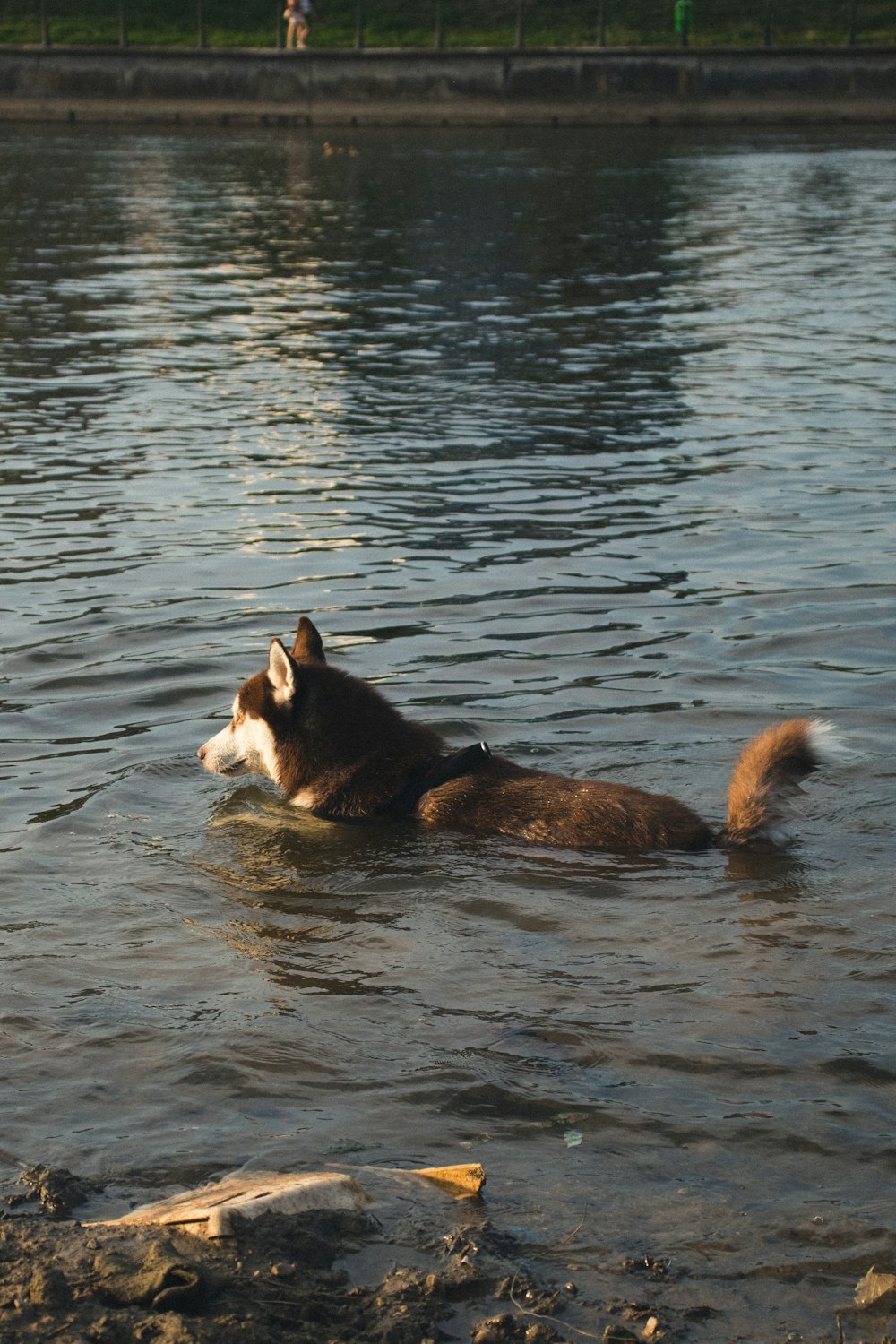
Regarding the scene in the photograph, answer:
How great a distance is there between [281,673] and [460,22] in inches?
2347

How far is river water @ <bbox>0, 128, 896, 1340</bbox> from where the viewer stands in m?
5.35

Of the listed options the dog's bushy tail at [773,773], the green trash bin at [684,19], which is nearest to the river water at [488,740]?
the dog's bushy tail at [773,773]

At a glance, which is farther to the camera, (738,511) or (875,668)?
(738,511)

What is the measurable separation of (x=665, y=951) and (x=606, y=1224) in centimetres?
208

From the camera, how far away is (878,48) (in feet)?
189

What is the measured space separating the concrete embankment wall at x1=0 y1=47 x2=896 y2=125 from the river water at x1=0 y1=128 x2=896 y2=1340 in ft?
115

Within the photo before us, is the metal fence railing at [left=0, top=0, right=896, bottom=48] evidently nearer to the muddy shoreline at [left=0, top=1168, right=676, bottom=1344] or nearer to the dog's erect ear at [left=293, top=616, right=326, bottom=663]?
the dog's erect ear at [left=293, top=616, right=326, bottom=663]

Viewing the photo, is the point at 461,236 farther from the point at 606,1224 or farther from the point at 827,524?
the point at 606,1224

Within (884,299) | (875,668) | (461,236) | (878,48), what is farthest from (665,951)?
(878,48)

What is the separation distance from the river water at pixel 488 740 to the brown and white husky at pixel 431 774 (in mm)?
139

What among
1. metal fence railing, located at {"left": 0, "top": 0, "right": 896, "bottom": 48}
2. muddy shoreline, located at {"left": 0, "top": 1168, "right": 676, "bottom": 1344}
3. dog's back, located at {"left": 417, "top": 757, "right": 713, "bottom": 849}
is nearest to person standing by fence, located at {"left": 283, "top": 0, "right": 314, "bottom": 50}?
metal fence railing, located at {"left": 0, "top": 0, "right": 896, "bottom": 48}

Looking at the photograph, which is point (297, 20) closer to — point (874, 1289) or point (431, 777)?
point (431, 777)

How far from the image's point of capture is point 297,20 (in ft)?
195

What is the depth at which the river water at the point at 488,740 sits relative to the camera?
535 centimetres
